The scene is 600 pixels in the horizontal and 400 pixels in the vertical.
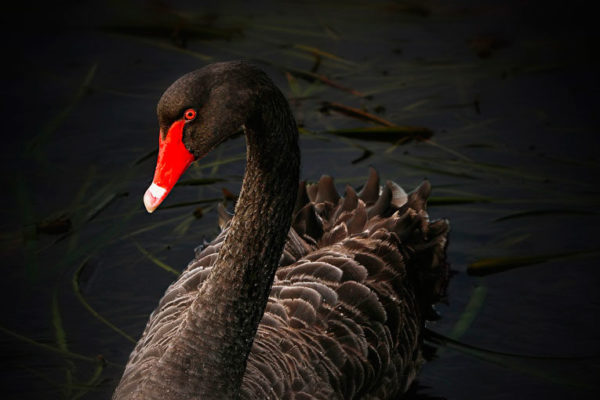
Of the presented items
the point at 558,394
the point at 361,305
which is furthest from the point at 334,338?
the point at 558,394

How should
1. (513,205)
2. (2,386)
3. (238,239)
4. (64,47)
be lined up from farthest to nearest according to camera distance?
(64,47)
(513,205)
(2,386)
(238,239)

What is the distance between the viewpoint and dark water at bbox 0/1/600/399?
486 cm

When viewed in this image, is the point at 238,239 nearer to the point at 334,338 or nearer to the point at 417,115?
the point at 334,338

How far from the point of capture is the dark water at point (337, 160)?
4.86 m

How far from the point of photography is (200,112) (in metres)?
3.33

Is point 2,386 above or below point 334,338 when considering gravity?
below

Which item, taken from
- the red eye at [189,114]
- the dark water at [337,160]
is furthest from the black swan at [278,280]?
the dark water at [337,160]

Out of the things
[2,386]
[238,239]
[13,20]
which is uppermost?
[238,239]

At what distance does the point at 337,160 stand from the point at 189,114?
10.7 feet

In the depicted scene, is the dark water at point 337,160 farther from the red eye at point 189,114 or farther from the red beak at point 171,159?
the red eye at point 189,114

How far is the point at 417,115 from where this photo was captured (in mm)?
7004

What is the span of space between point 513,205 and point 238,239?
9.68ft

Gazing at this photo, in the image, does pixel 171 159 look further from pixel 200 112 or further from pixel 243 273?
pixel 243 273

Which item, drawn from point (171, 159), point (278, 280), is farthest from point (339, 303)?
point (171, 159)
